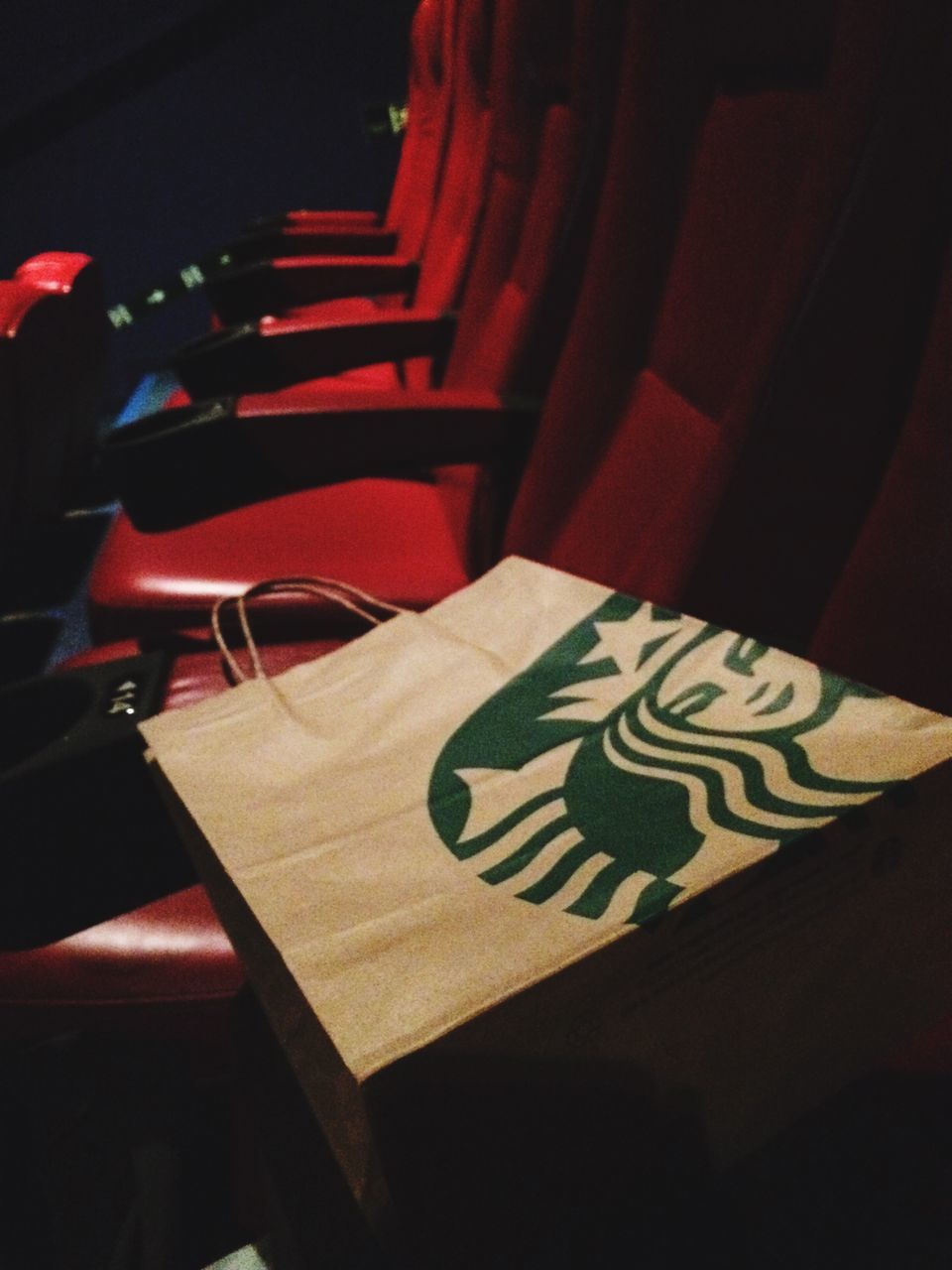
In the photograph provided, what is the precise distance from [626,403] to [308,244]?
1685mm

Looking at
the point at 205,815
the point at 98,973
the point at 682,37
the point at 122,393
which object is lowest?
the point at 122,393

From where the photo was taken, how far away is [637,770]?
0.38 m

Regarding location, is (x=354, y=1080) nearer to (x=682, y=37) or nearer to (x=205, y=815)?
(x=205, y=815)

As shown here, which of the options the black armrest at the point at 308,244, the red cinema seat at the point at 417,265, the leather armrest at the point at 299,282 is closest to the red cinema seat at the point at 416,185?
the black armrest at the point at 308,244

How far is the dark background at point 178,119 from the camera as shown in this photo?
377 centimetres

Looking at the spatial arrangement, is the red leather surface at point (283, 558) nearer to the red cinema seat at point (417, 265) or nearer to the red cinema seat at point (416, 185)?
the red cinema seat at point (417, 265)

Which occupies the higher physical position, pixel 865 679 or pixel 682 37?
pixel 682 37

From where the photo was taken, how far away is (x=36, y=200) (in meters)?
3.96

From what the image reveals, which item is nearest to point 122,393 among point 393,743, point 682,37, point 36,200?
point 36,200

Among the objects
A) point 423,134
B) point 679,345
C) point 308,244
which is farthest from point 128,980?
point 423,134

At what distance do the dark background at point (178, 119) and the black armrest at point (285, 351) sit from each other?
2761mm

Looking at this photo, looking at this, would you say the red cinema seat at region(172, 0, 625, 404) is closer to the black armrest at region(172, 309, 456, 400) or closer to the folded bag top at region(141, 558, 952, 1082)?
the black armrest at region(172, 309, 456, 400)

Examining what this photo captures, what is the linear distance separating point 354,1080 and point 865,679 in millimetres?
338

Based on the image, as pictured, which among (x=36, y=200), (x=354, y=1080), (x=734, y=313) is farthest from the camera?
(x=36, y=200)
